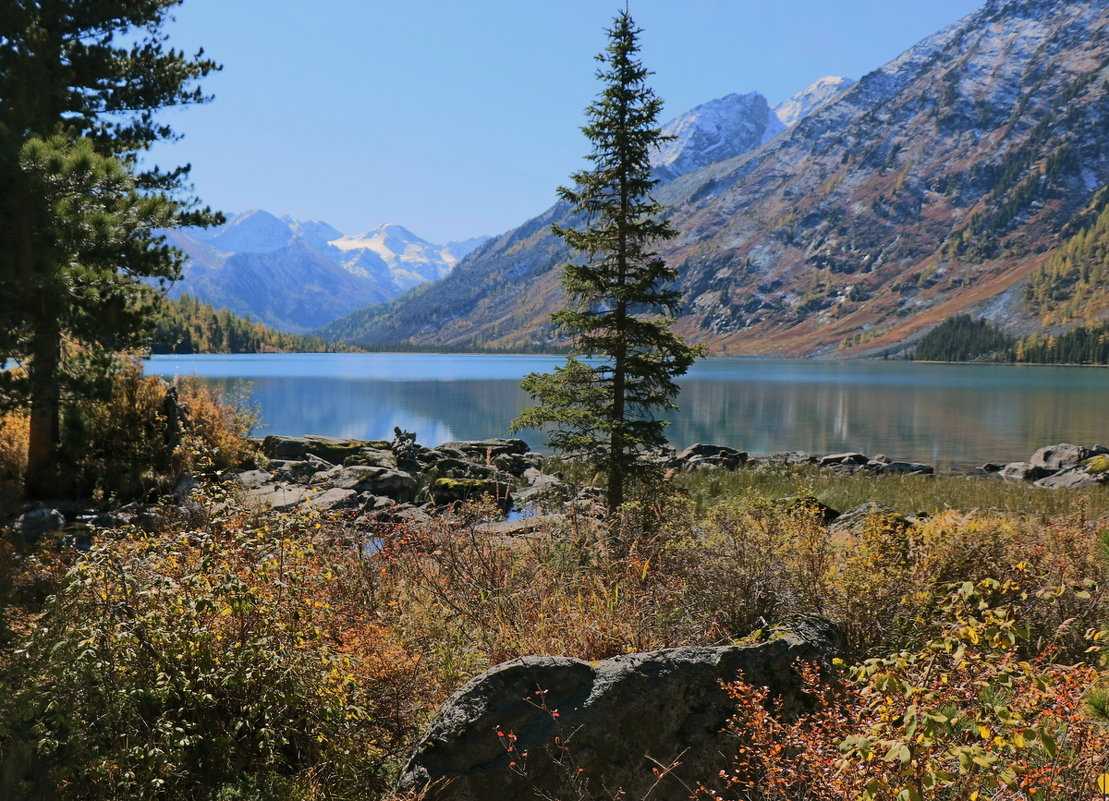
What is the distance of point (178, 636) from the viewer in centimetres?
386

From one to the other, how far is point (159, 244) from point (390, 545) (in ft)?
23.2

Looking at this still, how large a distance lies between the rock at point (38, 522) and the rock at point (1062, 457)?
99.5 ft

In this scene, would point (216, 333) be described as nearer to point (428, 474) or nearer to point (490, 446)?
point (490, 446)

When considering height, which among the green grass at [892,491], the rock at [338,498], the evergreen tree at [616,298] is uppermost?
the evergreen tree at [616,298]

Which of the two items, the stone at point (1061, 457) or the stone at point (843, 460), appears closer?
the stone at point (1061, 457)

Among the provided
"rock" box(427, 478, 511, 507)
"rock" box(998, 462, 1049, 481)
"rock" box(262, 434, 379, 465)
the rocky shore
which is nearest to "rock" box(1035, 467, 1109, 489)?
the rocky shore

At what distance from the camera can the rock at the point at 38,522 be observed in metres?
9.71

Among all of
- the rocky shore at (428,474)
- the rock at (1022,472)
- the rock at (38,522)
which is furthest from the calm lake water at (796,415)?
the rock at (38,522)

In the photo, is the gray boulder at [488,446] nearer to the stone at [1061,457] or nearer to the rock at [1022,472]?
the rock at [1022,472]

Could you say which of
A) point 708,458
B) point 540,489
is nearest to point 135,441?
point 540,489

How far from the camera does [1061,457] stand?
88.4 ft

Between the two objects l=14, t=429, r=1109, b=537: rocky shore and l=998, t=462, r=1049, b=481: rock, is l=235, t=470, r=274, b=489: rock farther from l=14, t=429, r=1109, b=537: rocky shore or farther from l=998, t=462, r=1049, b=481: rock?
l=998, t=462, r=1049, b=481: rock

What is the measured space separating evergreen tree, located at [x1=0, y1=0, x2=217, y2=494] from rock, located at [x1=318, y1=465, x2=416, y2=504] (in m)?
6.56

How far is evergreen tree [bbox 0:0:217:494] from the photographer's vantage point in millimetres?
7727
